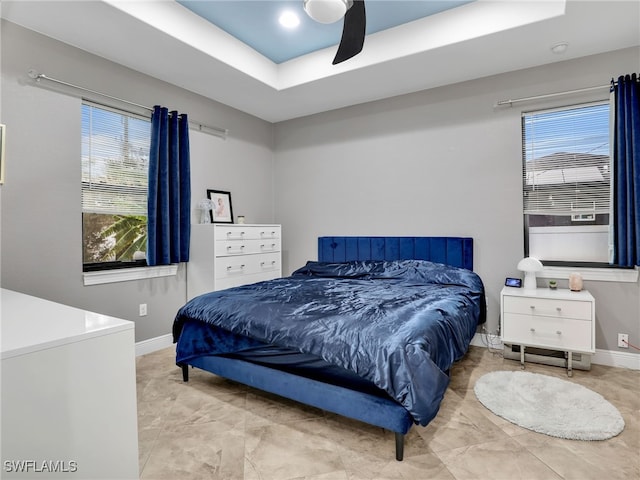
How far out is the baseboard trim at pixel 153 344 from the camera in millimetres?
3287

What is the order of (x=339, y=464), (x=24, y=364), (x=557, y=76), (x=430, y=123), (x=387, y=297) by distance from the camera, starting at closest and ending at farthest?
(x=24, y=364), (x=339, y=464), (x=387, y=297), (x=557, y=76), (x=430, y=123)

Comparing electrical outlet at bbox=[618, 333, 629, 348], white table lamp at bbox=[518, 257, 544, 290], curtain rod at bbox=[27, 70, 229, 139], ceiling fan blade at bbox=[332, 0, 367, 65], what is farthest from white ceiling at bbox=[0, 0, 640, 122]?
electrical outlet at bbox=[618, 333, 629, 348]

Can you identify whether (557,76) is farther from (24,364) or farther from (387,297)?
(24,364)

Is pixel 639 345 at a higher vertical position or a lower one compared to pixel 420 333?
lower

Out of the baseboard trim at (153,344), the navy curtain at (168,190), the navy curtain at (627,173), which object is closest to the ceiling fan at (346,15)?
the navy curtain at (168,190)

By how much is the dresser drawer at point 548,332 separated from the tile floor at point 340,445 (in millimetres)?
336

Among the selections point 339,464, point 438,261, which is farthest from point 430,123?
point 339,464

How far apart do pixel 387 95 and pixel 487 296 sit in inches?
92.7

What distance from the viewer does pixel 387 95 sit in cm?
393

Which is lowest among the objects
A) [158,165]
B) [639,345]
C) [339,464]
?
[339,464]

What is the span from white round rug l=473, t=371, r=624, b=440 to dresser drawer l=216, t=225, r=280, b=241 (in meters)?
2.53

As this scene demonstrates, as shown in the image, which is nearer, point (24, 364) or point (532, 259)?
point (24, 364)

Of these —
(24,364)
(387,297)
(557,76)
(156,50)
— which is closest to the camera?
(24,364)

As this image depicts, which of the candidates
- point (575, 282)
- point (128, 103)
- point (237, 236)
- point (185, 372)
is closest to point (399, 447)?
point (185, 372)
